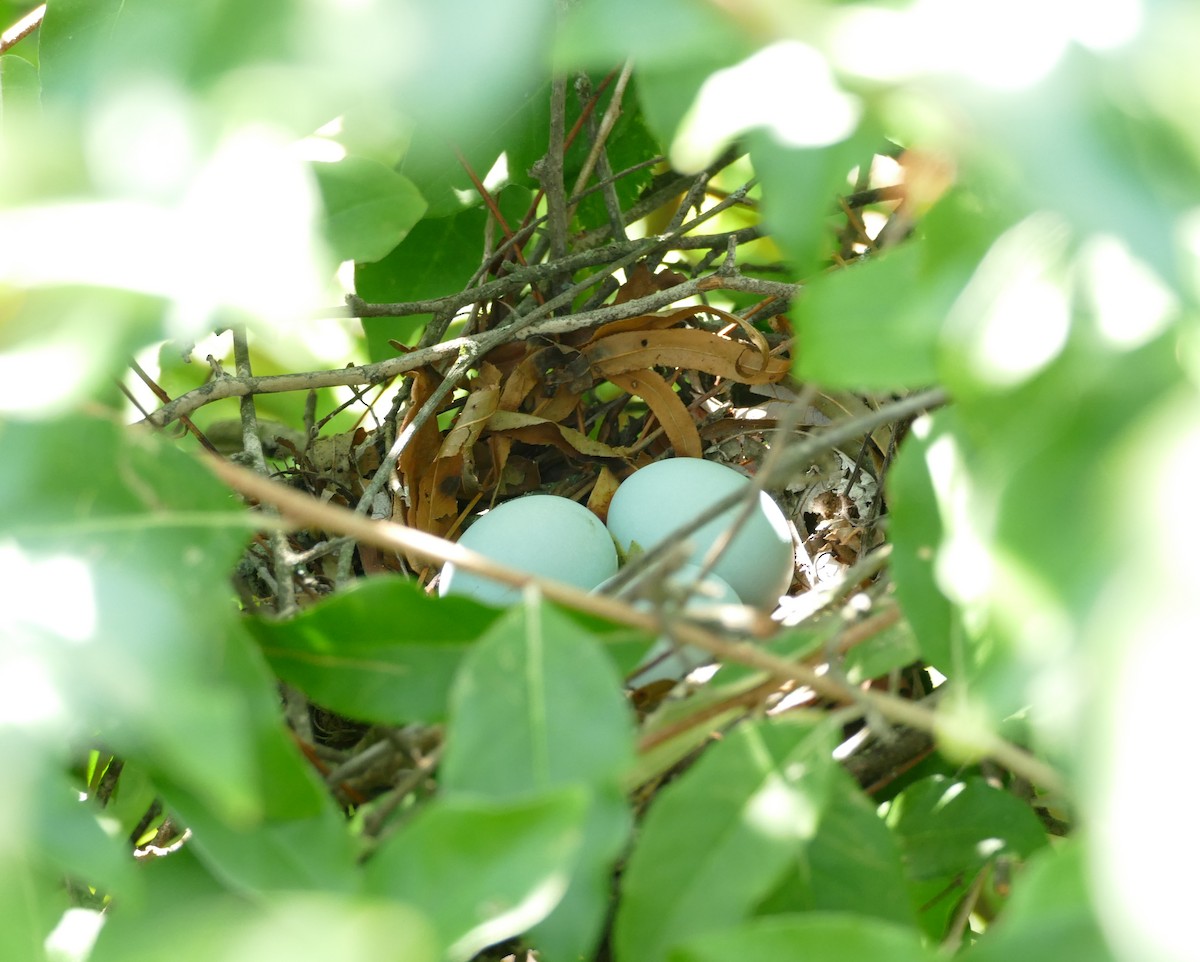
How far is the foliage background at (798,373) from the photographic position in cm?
29

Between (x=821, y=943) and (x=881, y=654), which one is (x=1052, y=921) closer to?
(x=821, y=943)

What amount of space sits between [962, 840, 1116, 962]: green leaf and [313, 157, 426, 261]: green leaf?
0.36 metres

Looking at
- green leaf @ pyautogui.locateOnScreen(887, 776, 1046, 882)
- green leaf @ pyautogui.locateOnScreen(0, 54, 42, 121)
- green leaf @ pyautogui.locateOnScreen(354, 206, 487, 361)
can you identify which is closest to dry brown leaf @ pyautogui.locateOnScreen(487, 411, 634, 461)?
green leaf @ pyautogui.locateOnScreen(354, 206, 487, 361)

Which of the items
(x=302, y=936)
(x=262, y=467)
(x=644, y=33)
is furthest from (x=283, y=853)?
(x=262, y=467)

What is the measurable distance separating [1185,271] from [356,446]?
86cm

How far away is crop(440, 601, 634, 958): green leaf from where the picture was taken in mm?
376

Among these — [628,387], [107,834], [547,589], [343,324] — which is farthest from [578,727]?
[343,324]

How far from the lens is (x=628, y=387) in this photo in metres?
1.02

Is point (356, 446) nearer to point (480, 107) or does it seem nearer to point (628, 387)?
point (628, 387)

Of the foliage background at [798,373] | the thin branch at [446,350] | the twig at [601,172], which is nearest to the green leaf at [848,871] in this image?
the foliage background at [798,373]

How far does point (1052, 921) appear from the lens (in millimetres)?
315

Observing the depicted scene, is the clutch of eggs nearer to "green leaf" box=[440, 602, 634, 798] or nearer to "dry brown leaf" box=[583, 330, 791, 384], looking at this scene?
"dry brown leaf" box=[583, 330, 791, 384]

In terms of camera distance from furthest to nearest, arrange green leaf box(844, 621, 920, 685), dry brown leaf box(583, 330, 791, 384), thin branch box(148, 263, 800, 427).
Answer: dry brown leaf box(583, 330, 791, 384) → thin branch box(148, 263, 800, 427) → green leaf box(844, 621, 920, 685)

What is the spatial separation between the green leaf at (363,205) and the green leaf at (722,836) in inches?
10.5
